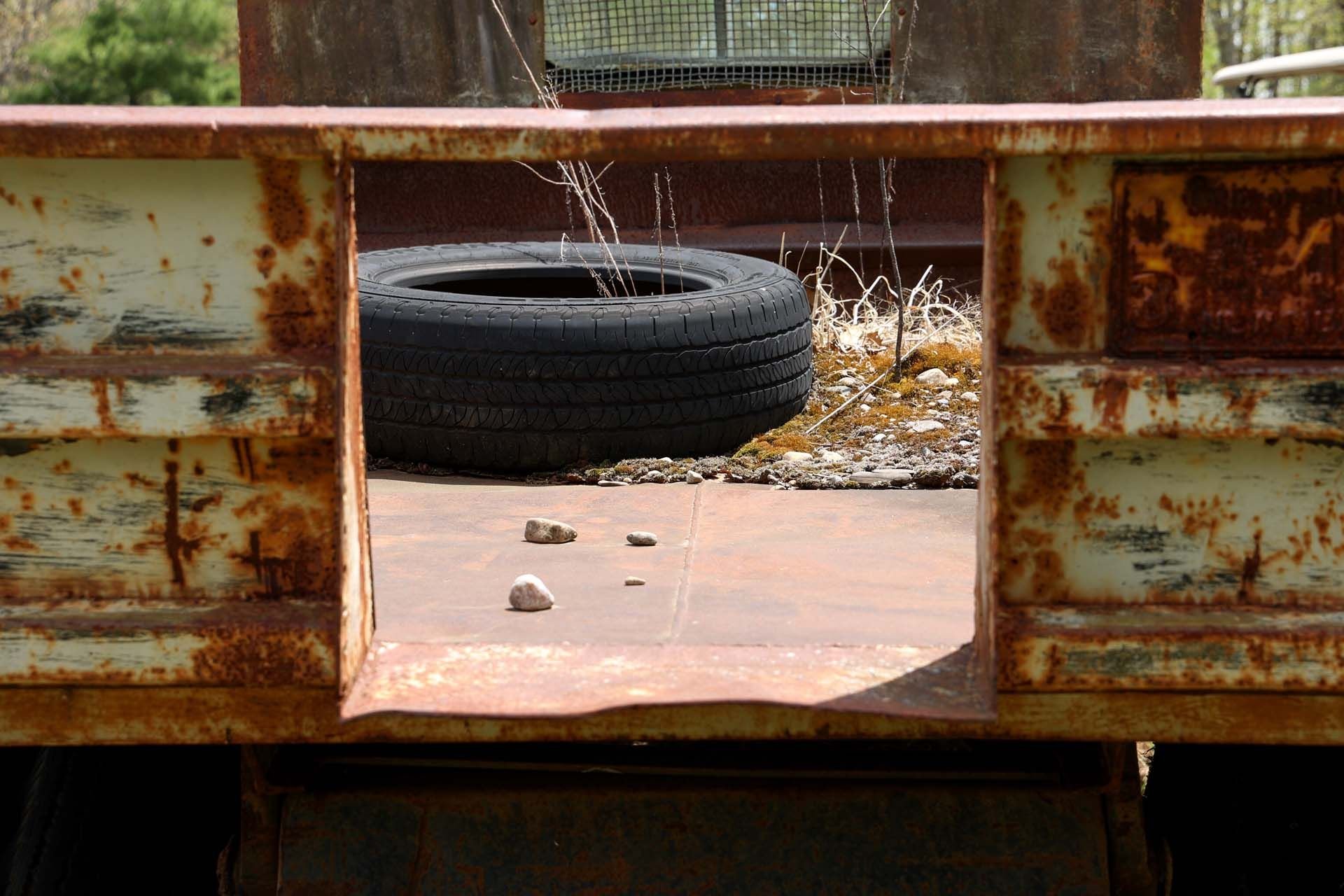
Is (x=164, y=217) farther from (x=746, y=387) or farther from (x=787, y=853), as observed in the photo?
(x=746, y=387)

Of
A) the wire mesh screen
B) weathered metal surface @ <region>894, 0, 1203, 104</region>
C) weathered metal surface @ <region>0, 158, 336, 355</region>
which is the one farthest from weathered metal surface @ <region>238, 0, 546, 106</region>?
weathered metal surface @ <region>0, 158, 336, 355</region>

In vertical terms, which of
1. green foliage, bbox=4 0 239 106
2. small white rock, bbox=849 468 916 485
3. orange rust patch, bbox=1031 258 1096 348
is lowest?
small white rock, bbox=849 468 916 485

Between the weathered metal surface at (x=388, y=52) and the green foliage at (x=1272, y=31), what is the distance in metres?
20.1

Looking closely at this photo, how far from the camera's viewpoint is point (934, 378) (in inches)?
173

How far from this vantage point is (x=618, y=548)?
105 inches

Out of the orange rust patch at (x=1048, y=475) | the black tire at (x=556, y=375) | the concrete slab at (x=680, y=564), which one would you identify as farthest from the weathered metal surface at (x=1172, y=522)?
the black tire at (x=556, y=375)

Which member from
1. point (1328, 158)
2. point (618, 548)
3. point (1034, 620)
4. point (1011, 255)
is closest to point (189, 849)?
point (618, 548)

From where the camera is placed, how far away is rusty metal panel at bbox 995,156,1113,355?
160cm

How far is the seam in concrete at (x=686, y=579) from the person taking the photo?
2072mm

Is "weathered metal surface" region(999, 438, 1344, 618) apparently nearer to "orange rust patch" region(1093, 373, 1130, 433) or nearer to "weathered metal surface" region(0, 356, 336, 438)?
"orange rust patch" region(1093, 373, 1130, 433)

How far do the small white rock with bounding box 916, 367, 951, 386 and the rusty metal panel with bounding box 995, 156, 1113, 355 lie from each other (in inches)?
108

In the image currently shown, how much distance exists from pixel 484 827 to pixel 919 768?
0.56 m

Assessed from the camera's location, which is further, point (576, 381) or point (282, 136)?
point (576, 381)

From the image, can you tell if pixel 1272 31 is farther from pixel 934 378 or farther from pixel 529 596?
pixel 529 596
